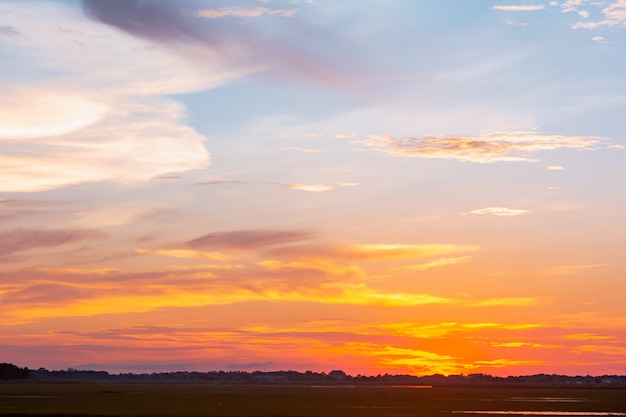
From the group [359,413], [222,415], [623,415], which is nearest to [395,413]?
[359,413]

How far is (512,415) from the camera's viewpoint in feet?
307

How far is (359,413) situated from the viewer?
9300 centimetres

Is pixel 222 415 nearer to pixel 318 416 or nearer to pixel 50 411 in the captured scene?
pixel 318 416

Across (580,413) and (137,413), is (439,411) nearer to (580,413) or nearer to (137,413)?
(580,413)

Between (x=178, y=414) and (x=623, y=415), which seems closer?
(x=178, y=414)

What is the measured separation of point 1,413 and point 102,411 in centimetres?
1206

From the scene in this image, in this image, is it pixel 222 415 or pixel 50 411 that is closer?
pixel 222 415

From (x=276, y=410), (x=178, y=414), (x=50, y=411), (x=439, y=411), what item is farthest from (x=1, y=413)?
(x=439, y=411)

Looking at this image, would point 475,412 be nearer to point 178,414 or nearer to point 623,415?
point 623,415

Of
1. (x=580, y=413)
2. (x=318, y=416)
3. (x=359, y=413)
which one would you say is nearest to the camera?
(x=318, y=416)

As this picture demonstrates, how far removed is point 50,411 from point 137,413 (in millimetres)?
9722

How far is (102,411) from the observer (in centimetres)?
9650

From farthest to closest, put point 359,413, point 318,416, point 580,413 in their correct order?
point 580,413
point 359,413
point 318,416

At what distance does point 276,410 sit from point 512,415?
24.9m
